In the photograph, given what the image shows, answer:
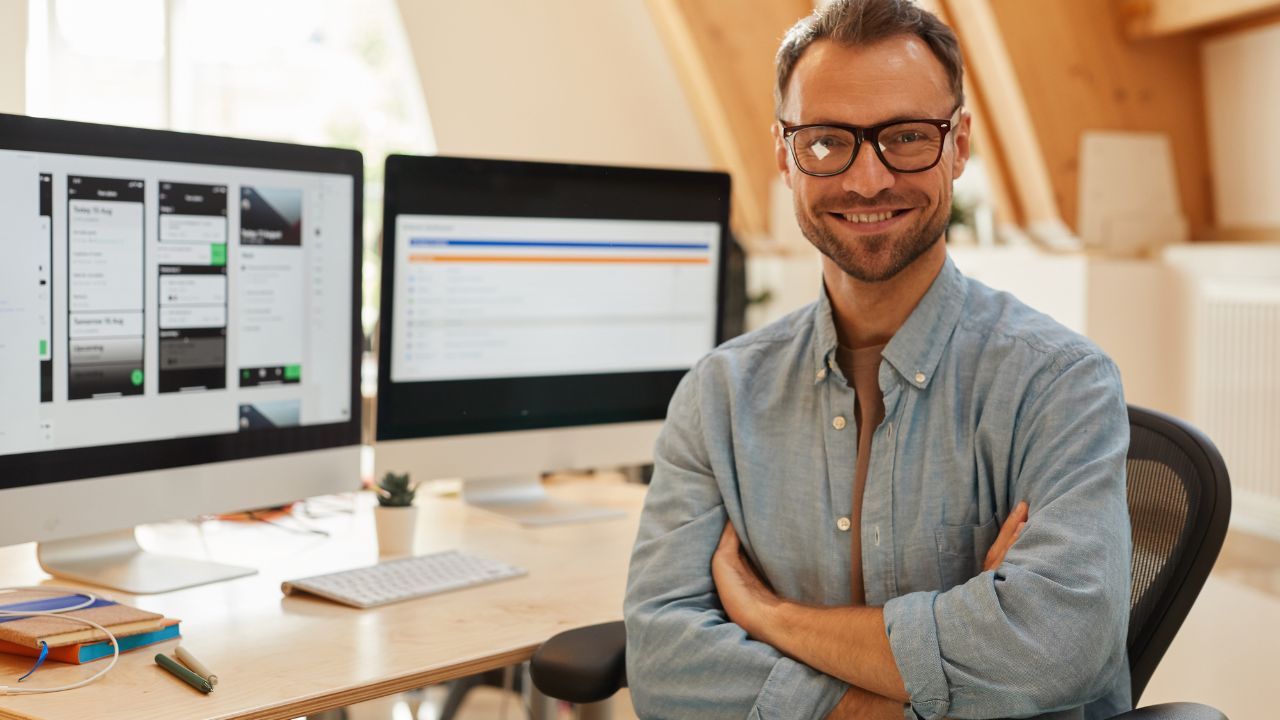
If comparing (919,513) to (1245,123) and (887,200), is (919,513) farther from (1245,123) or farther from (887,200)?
(1245,123)

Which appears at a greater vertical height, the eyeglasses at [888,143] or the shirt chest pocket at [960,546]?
the eyeglasses at [888,143]

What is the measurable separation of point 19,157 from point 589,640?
34.4 inches

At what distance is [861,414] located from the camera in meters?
1.48

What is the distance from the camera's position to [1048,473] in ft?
4.24

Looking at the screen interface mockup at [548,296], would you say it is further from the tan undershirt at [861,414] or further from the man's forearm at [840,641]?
the man's forearm at [840,641]

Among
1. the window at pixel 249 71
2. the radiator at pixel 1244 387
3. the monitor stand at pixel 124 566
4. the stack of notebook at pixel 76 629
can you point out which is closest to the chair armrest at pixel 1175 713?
the stack of notebook at pixel 76 629

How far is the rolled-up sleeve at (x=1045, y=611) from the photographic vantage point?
1.22m

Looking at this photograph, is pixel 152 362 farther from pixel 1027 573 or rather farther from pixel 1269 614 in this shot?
pixel 1269 614

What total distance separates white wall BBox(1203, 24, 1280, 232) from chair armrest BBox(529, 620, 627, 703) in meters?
2.94

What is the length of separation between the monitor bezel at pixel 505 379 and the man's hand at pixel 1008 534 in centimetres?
98

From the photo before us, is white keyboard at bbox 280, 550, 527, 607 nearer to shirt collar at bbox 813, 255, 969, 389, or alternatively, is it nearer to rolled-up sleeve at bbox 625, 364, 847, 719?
rolled-up sleeve at bbox 625, 364, 847, 719

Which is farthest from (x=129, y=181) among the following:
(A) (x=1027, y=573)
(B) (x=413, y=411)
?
(A) (x=1027, y=573)

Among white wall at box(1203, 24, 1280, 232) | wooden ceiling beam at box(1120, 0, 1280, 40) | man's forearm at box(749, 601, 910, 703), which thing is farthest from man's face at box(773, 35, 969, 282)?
white wall at box(1203, 24, 1280, 232)

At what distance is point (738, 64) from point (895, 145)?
3.95m
